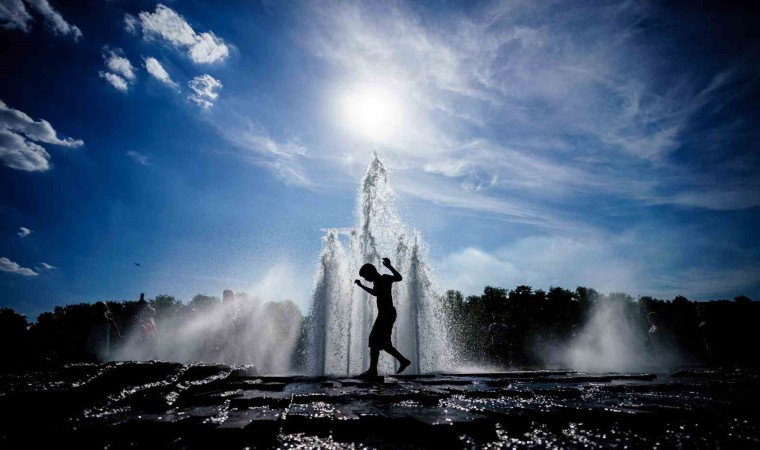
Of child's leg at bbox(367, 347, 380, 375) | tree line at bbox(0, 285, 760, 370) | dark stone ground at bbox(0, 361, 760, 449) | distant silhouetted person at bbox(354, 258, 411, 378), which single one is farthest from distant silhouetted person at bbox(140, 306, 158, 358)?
dark stone ground at bbox(0, 361, 760, 449)

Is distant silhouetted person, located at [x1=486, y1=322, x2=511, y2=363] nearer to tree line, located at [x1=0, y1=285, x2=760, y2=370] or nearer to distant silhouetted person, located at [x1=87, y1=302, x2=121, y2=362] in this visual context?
tree line, located at [x1=0, y1=285, x2=760, y2=370]

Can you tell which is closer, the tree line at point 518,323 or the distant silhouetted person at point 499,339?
the tree line at point 518,323

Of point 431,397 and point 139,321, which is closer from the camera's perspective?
point 431,397

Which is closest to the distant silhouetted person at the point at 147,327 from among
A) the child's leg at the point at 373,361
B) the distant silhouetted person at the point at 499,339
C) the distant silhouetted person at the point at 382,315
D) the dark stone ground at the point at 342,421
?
the distant silhouetted person at the point at 382,315

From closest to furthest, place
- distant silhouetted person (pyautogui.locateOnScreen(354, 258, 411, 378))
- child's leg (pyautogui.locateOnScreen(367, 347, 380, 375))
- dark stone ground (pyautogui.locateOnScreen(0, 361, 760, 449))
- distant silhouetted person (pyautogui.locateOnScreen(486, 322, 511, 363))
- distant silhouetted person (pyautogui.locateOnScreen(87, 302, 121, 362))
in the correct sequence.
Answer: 1. dark stone ground (pyautogui.locateOnScreen(0, 361, 760, 449))
2. child's leg (pyautogui.locateOnScreen(367, 347, 380, 375))
3. distant silhouetted person (pyautogui.locateOnScreen(354, 258, 411, 378))
4. distant silhouetted person (pyautogui.locateOnScreen(87, 302, 121, 362))
5. distant silhouetted person (pyautogui.locateOnScreen(486, 322, 511, 363))

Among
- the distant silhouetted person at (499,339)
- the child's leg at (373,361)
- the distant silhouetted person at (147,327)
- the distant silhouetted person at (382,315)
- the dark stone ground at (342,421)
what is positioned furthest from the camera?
the distant silhouetted person at (499,339)

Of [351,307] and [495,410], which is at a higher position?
[351,307]

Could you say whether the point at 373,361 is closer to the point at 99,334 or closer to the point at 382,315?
the point at 382,315

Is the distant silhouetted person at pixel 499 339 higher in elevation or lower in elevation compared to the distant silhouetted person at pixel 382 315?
lower

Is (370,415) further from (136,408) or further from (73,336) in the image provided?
(73,336)

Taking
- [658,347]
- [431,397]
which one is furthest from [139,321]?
→ [658,347]

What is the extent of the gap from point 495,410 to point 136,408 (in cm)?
321

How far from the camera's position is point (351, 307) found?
15.0 m

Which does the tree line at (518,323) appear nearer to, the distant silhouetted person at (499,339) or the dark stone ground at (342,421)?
the distant silhouetted person at (499,339)
